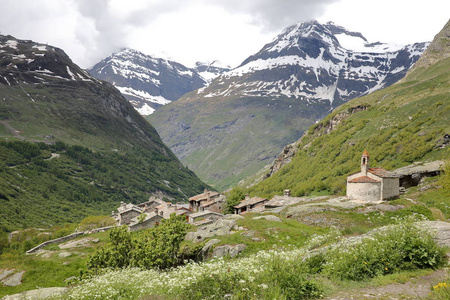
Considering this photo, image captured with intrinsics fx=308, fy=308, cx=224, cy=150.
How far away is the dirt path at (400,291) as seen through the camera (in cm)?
1217

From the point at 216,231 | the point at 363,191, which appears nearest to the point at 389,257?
the point at 216,231

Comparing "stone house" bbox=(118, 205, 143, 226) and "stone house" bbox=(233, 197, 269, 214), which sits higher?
"stone house" bbox=(233, 197, 269, 214)

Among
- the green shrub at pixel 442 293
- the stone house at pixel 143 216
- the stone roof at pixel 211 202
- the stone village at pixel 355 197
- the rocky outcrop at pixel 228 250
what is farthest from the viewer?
the stone roof at pixel 211 202

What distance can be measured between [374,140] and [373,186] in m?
64.9

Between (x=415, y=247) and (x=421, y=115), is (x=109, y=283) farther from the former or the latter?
(x=421, y=115)

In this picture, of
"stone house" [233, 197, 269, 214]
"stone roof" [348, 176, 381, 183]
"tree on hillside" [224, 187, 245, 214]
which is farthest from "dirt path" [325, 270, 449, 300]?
→ "tree on hillside" [224, 187, 245, 214]

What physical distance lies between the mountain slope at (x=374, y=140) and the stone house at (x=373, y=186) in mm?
24065

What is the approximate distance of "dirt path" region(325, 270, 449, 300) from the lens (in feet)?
39.9

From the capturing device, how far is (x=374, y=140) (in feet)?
367

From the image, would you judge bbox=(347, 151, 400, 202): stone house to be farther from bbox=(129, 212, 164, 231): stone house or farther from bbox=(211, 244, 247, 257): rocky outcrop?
bbox=(129, 212, 164, 231): stone house

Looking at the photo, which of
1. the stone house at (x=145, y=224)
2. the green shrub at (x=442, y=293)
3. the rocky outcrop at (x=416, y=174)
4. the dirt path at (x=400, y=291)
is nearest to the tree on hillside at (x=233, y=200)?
the stone house at (x=145, y=224)

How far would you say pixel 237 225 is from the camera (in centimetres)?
3888

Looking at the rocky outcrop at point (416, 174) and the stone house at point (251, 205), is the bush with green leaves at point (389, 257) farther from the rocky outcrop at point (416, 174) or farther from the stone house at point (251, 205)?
the stone house at point (251, 205)

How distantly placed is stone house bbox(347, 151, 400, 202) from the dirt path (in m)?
43.1
